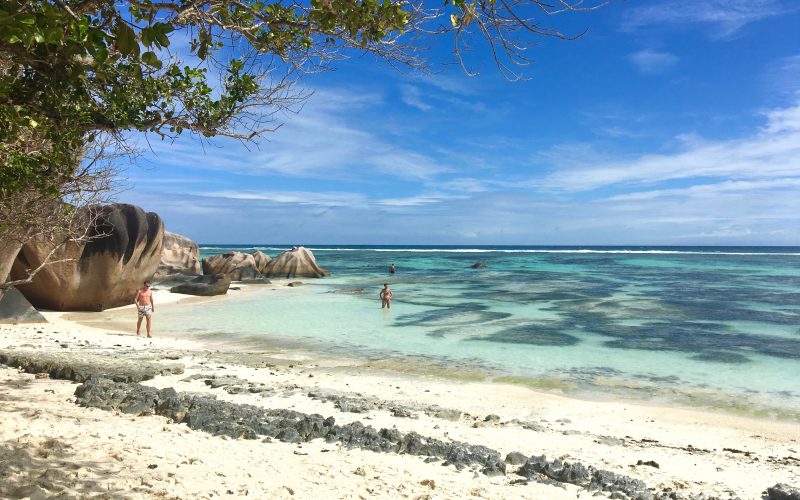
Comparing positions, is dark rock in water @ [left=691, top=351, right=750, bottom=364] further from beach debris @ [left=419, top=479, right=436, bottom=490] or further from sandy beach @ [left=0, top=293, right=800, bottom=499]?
beach debris @ [left=419, top=479, right=436, bottom=490]

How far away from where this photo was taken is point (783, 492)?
5.40 m

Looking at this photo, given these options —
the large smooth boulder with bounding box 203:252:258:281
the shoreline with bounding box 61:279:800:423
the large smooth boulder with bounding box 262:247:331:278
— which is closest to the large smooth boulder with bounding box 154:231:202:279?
the large smooth boulder with bounding box 203:252:258:281

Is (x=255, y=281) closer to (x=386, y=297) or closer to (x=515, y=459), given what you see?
(x=386, y=297)

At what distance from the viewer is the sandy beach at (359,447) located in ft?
16.5

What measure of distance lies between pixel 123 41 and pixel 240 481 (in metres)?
4.08

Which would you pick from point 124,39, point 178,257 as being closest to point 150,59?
point 124,39

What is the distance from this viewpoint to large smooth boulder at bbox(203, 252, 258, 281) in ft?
117

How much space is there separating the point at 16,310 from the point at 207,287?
37.1 ft

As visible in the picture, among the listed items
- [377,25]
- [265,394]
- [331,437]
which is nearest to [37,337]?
[265,394]

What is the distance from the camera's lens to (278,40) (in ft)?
16.6

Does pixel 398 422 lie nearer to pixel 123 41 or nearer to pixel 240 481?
pixel 240 481

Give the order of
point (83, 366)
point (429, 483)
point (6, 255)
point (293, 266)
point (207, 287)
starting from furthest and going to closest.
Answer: point (293, 266)
point (207, 287)
point (6, 255)
point (83, 366)
point (429, 483)

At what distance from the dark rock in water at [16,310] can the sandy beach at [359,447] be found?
4.22m

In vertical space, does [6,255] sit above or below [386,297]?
above
